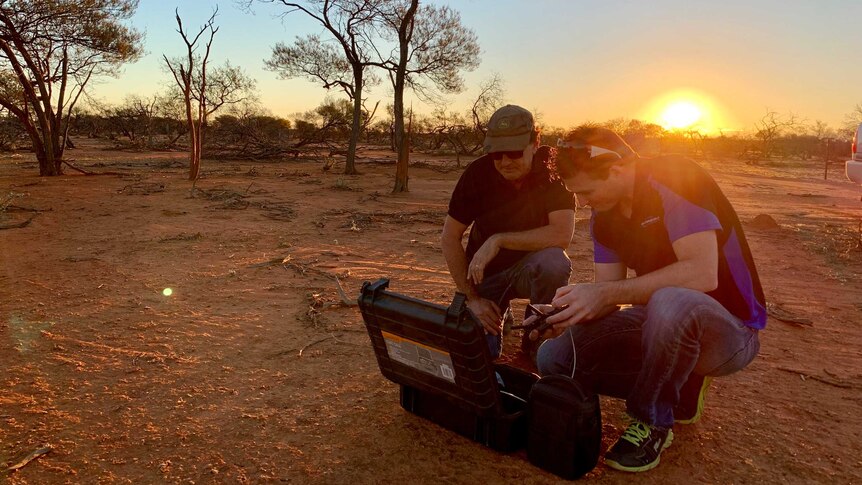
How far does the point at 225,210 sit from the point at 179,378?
579 cm

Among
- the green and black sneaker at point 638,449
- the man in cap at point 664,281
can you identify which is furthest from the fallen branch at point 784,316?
the green and black sneaker at point 638,449

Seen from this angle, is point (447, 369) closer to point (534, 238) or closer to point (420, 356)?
point (420, 356)

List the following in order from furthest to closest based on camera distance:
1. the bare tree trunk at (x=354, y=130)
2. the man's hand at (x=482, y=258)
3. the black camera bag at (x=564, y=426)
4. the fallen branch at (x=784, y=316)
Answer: the bare tree trunk at (x=354, y=130) < the fallen branch at (x=784, y=316) < the man's hand at (x=482, y=258) < the black camera bag at (x=564, y=426)

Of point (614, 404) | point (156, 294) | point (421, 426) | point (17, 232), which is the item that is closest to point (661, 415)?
point (614, 404)

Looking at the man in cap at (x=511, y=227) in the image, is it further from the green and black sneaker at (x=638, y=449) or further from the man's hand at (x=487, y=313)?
the green and black sneaker at (x=638, y=449)

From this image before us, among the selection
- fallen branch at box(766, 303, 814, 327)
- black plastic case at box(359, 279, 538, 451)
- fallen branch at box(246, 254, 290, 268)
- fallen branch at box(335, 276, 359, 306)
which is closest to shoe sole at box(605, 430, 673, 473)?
black plastic case at box(359, 279, 538, 451)

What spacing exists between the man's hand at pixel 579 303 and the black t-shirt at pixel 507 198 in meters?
0.83

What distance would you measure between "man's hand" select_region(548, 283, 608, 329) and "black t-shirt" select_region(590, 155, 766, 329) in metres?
0.30

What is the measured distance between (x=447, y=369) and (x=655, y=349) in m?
0.75

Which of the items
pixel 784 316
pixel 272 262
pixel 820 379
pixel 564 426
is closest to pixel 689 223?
pixel 564 426

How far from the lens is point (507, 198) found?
2803 mm

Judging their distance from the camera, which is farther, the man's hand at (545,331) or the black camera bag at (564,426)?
the man's hand at (545,331)

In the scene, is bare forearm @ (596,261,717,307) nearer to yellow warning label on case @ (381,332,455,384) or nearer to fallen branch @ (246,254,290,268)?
yellow warning label on case @ (381,332,455,384)

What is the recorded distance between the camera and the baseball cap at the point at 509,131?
251 centimetres
